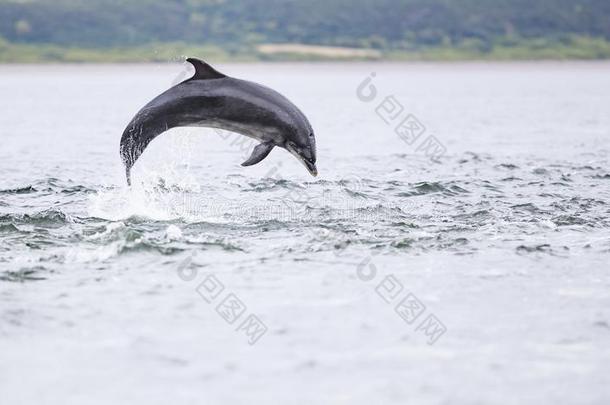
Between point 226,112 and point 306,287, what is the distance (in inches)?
168

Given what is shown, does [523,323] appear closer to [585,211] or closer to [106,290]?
[106,290]

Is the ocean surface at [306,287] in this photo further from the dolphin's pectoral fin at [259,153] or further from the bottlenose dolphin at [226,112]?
the bottlenose dolphin at [226,112]

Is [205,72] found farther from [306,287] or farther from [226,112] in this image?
[306,287]

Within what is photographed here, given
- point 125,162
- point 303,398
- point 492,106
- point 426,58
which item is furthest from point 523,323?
point 426,58

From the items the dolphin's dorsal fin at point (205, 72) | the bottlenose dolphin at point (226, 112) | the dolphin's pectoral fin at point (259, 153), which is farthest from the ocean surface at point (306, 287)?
the dolphin's dorsal fin at point (205, 72)

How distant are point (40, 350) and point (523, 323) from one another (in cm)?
561

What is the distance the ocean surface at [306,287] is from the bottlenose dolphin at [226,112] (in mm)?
1606

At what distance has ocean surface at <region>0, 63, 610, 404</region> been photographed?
9.68m

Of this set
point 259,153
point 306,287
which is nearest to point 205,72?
point 259,153

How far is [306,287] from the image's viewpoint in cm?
1281

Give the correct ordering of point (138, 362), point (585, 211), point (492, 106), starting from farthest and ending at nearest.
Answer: point (492, 106), point (585, 211), point (138, 362)

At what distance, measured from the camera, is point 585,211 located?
18609 mm

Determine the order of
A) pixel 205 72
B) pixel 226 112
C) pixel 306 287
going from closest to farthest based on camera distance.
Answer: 1. pixel 306 287
2. pixel 205 72
3. pixel 226 112

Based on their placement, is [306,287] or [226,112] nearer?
[306,287]
